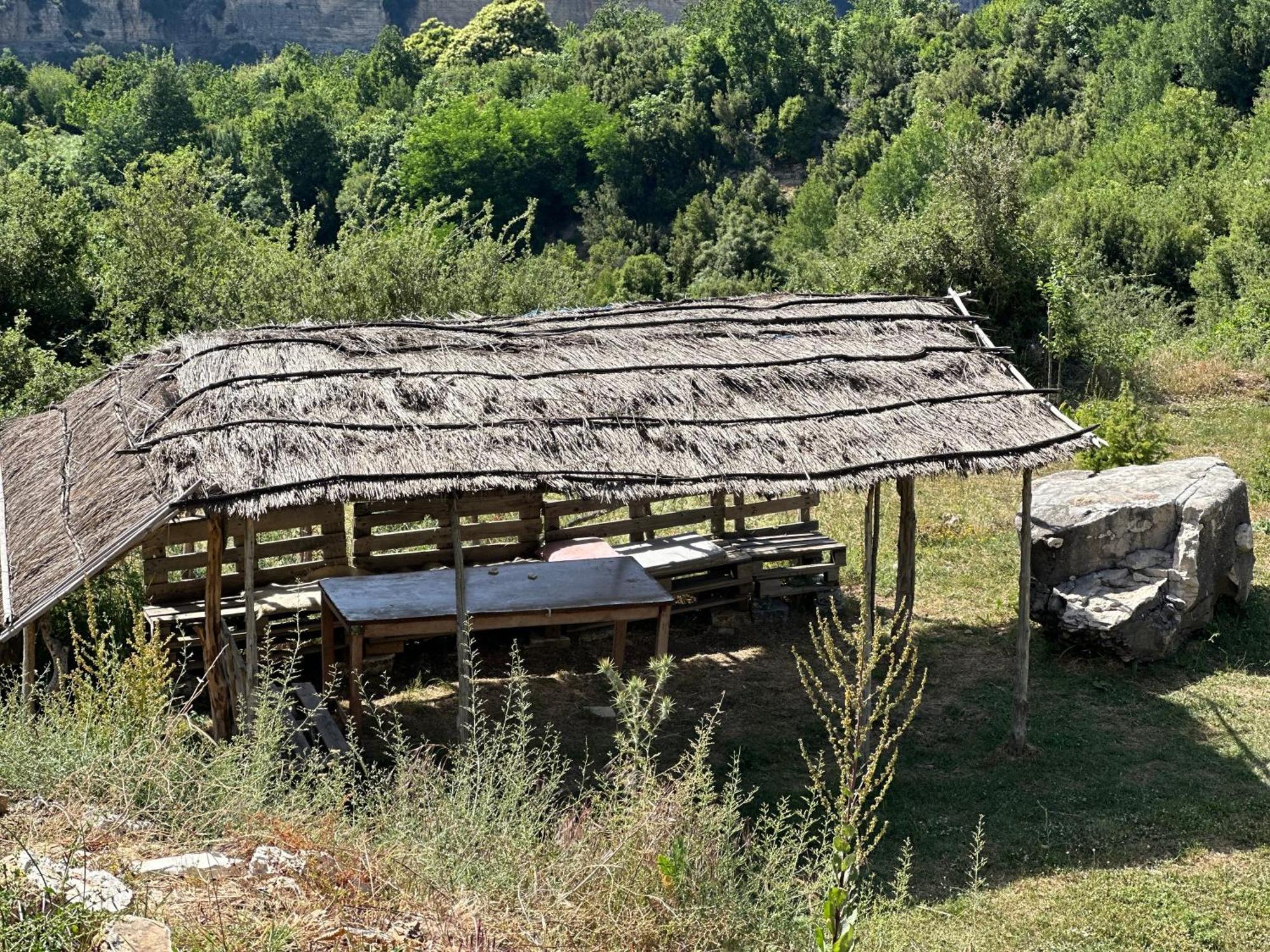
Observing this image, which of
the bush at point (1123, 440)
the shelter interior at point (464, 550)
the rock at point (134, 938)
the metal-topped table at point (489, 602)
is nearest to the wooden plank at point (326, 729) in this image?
the metal-topped table at point (489, 602)

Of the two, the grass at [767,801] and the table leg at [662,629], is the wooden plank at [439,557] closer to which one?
the grass at [767,801]

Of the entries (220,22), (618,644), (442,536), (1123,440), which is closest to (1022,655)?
(618,644)

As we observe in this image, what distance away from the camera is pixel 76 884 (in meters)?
4.49

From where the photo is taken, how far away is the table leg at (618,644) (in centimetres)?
1007

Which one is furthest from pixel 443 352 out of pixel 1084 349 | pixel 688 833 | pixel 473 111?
pixel 473 111

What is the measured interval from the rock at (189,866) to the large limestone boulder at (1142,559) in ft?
27.3

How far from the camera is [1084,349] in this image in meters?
20.2

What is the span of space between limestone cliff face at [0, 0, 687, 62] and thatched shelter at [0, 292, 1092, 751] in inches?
3719

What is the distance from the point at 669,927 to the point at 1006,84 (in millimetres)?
53144

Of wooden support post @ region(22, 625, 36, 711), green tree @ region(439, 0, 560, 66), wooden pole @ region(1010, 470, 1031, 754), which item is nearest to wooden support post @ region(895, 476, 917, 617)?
wooden pole @ region(1010, 470, 1031, 754)

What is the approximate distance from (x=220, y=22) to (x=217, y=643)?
10806cm

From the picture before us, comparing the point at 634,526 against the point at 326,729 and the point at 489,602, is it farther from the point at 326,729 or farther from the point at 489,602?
the point at 326,729

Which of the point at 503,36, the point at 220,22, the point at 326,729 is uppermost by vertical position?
the point at 220,22

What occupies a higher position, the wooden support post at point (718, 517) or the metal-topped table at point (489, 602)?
the metal-topped table at point (489, 602)
